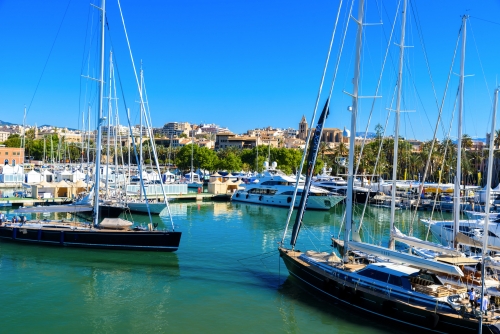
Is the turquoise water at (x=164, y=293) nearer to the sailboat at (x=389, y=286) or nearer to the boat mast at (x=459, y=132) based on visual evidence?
the sailboat at (x=389, y=286)

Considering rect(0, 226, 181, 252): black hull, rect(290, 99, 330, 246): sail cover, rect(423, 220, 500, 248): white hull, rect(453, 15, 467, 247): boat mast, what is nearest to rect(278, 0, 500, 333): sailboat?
rect(290, 99, 330, 246): sail cover

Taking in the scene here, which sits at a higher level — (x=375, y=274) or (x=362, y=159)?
(x=362, y=159)

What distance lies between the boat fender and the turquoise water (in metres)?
1.68

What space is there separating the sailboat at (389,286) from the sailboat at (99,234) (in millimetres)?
9377

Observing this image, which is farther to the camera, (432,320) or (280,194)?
(280,194)

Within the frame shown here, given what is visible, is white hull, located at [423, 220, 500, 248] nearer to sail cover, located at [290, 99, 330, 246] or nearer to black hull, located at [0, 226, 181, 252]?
sail cover, located at [290, 99, 330, 246]

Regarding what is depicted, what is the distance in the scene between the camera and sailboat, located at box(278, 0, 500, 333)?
16.4 metres

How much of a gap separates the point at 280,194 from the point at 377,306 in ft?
134

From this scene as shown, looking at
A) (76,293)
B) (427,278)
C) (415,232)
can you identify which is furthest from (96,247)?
(415,232)

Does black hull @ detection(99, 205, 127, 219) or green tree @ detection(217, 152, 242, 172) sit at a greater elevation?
green tree @ detection(217, 152, 242, 172)

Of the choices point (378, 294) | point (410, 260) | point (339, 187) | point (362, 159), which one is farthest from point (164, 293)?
point (362, 159)

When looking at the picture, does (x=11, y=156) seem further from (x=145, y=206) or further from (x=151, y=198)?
(x=145, y=206)

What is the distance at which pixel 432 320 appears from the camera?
16406 millimetres

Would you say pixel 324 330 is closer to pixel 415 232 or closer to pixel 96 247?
pixel 96 247
